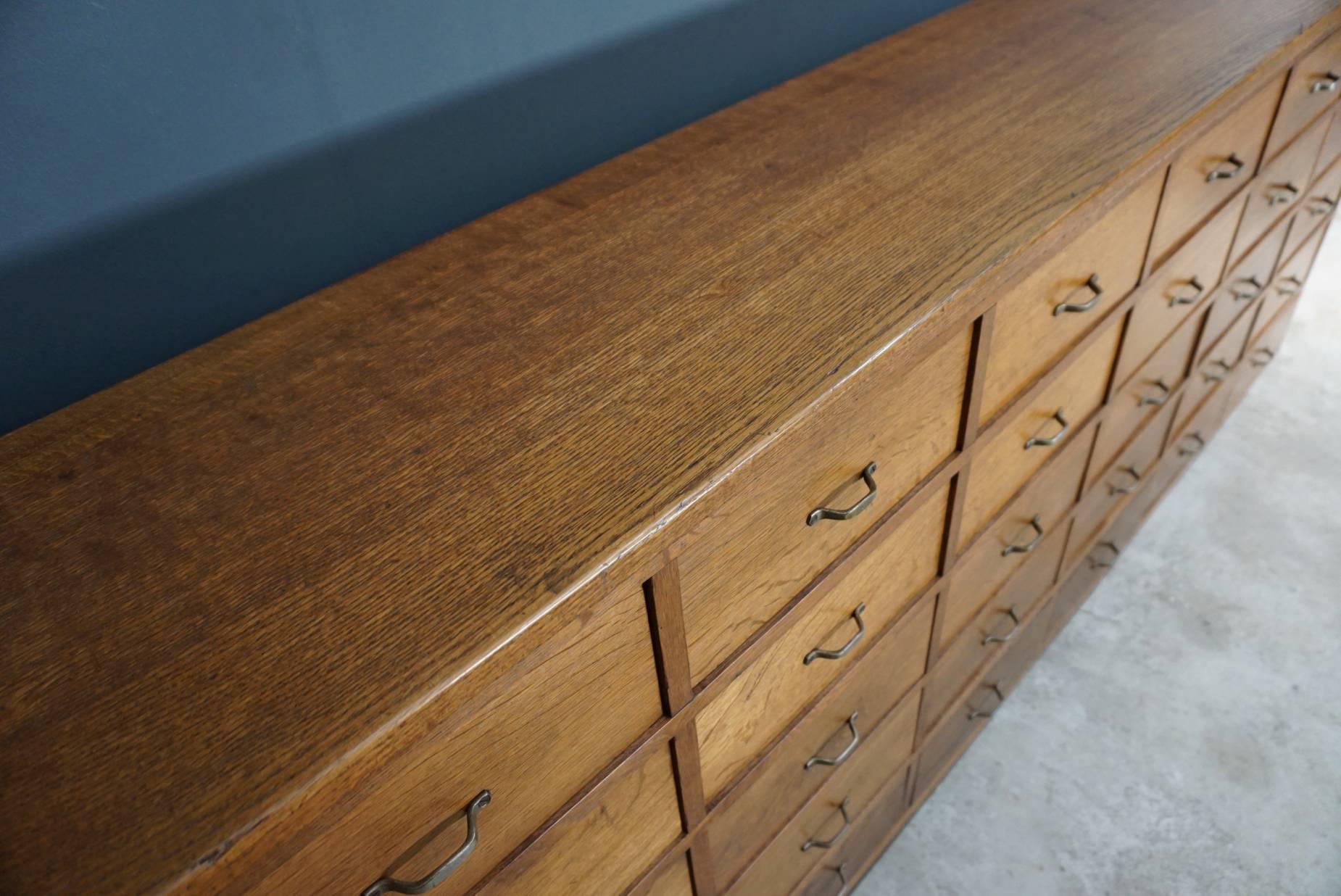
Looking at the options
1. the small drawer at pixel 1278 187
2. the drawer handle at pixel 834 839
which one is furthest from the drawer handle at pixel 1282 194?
the drawer handle at pixel 834 839

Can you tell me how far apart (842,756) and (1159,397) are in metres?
0.87

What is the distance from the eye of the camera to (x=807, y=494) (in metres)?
0.73

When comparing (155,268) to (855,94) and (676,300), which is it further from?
(855,94)

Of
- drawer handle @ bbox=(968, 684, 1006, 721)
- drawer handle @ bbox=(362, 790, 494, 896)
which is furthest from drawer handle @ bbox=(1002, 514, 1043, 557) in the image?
drawer handle @ bbox=(362, 790, 494, 896)

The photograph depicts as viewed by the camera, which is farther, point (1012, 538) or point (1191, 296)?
point (1191, 296)

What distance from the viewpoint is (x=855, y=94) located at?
1.06 metres

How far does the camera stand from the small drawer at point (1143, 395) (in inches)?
50.8

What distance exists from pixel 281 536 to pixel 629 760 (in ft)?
0.99

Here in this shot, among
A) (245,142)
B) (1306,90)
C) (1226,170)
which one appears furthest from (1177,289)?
(245,142)

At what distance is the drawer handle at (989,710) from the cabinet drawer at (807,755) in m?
0.41

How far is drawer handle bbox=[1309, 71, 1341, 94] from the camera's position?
129 cm

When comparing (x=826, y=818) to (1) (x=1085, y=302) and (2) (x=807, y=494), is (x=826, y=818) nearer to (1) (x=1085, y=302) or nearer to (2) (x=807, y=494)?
(2) (x=807, y=494)

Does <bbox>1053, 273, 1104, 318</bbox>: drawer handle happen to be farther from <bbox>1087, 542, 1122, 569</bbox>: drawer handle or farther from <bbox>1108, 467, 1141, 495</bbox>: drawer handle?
<bbox>1087, 542, 1122, 569</bbox>: drawer handle

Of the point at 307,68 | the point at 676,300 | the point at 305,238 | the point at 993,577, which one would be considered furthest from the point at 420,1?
the point at 993,577
